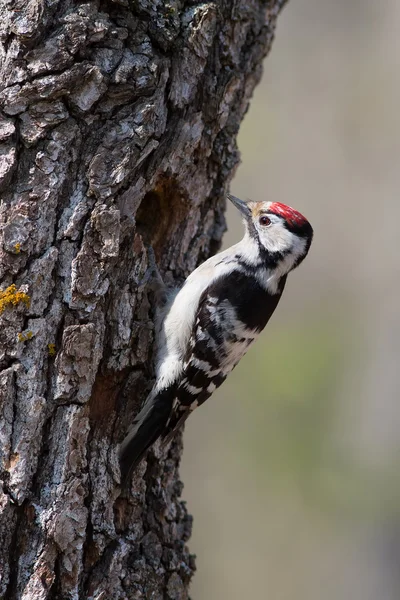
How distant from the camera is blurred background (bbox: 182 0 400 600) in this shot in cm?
884

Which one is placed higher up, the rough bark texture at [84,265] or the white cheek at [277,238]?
the white cheek at [277,238]

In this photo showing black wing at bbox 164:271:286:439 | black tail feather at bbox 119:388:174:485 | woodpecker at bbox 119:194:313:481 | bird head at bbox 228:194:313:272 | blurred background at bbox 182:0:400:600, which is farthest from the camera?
blurred background at bbox 182:0:400:600

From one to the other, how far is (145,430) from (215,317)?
0.88 meters

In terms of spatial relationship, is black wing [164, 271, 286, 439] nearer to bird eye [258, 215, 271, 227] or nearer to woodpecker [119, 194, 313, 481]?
woodpecker [119, 194, 313, 481]

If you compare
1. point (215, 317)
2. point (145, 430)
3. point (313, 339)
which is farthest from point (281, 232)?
point (313, 339)

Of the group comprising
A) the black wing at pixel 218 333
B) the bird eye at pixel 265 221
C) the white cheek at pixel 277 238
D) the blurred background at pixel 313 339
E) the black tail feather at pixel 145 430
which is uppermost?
the blurred background at pixel 313 339

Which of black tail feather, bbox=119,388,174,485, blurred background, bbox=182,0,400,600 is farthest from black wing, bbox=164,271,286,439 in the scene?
blurred background, bbox=182,0,400,600

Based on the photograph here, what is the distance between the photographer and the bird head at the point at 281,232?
468cm

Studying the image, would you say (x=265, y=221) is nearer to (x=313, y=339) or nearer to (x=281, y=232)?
(x=281, y=232)

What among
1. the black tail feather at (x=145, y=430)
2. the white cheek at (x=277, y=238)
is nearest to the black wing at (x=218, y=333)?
the black tail feather at (x=145, y=430)

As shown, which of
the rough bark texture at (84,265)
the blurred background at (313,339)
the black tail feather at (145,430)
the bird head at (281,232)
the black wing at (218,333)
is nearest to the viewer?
the rough bark texture at (84,265)

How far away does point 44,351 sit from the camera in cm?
337

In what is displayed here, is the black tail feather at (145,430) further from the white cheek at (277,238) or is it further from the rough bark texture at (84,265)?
the white cheek at (277,238)

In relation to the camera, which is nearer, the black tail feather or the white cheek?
the black tail feather
